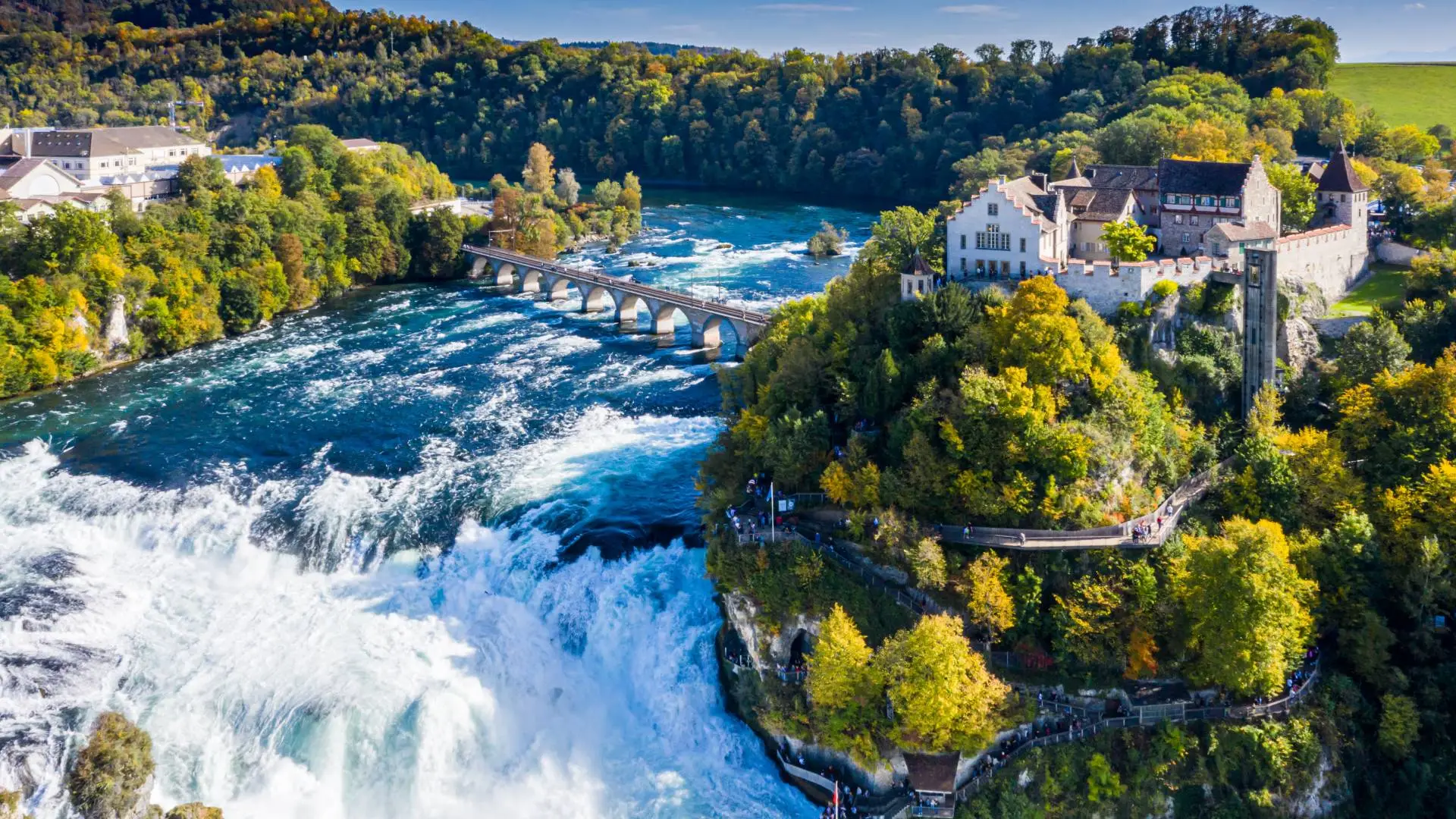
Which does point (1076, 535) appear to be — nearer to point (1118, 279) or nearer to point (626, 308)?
point (1118, 279)

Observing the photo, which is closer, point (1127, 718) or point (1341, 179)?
point (1127, 718)

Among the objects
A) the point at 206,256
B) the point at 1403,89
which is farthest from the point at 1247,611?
the point at 1403,89

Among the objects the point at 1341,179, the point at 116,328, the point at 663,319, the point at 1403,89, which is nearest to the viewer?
the point at 1341,179

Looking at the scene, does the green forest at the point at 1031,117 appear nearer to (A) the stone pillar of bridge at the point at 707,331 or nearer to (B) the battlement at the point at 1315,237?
(B) the battlement at the point at 1315,237

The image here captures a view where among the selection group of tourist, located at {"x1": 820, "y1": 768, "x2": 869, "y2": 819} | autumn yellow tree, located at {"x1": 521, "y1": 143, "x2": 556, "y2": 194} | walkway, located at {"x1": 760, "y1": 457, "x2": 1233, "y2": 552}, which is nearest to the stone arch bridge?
autumn yellow tree, located at {"x1": 521, "y1": 143, "x2": 556, "y2": 194}

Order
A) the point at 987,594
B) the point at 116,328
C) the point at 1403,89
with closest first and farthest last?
the point at 987,594 < the point at 116,328 < the point at 1403,89
